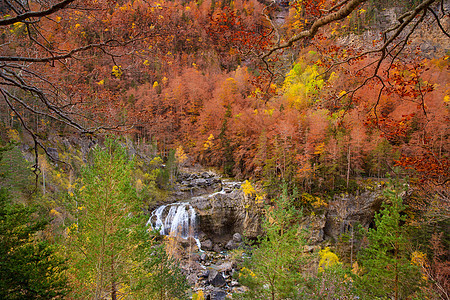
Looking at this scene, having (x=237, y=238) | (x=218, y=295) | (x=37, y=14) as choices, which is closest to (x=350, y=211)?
(x=237, y=238)

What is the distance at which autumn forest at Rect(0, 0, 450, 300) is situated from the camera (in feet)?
12.1

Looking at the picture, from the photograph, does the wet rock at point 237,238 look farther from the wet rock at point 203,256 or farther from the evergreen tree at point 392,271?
the evergreen tree at point 392,271

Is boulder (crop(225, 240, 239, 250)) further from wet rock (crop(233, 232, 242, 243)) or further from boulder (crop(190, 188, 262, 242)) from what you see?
boulder (crop(190, 188, 262, 242))

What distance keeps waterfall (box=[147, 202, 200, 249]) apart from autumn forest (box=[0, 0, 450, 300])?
0.78 ft

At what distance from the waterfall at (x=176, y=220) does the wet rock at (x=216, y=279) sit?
4.78m

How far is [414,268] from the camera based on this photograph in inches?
297

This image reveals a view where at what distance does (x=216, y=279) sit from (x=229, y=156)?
1788cm

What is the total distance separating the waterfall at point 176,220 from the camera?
20344 millimetres

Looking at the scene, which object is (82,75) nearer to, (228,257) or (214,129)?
(228,257)

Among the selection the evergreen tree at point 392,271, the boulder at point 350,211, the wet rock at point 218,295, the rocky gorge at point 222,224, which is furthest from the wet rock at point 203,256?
the evergreen tree at point 392,271

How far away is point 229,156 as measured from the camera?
30781 mm

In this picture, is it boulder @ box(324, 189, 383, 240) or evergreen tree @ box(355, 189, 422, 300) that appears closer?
evergreen tree @ box(355, 189, 422, 300)

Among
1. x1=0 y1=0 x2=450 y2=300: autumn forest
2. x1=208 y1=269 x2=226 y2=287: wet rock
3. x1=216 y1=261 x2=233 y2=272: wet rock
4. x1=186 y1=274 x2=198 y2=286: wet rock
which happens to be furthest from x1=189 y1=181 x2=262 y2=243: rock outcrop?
x1=186 y1=274 x2=198 y2=286: wet rock

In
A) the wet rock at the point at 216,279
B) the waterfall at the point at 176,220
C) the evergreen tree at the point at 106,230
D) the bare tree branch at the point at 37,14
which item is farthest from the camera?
the waterfall at the point at 176,220
